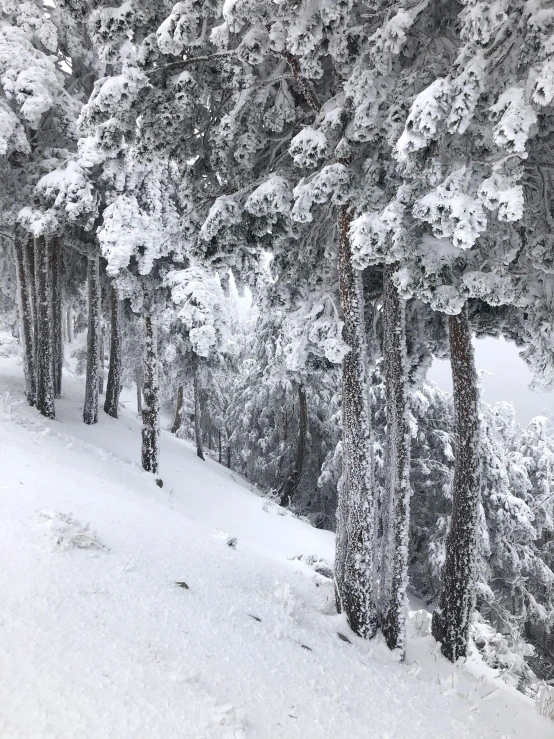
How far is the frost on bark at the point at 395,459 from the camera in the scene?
271 inches

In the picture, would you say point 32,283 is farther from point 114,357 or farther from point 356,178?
point 356,178

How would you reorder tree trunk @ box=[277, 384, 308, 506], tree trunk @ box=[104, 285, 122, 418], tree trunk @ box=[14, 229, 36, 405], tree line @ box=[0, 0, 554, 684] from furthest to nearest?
tree trunk @ box=[277, 384, 308, 506]
tree trunk @ box=[104, 285, 122, 418]
tree trunk @ box=[14, 229, 36, 405]
tree line @ box=[0, 0, 554, 684]

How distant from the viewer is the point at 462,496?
6.78 m

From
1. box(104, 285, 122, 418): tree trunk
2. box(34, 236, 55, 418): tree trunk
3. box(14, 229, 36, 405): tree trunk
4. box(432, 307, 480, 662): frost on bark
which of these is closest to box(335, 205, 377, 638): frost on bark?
box(432, 307, 480, 662): frost on bark

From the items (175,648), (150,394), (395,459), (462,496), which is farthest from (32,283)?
(462,496)

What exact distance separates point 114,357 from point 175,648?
14.1 m

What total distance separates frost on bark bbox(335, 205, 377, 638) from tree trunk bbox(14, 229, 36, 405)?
11184 millimetres

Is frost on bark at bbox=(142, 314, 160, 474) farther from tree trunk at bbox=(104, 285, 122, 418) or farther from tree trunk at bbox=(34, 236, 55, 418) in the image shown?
tree trunk at bbox=(104, 285, 122, 418)

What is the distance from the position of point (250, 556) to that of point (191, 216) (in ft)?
20.8

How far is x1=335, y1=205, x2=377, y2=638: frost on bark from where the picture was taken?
22.3 feet

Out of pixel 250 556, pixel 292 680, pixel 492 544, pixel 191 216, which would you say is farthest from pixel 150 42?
pixel 492 544

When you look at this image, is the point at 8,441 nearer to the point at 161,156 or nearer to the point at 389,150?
the point at 161,156

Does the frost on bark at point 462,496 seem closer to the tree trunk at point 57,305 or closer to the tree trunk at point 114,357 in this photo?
the tree trunk at point 57,305

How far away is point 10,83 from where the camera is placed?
10828mm
